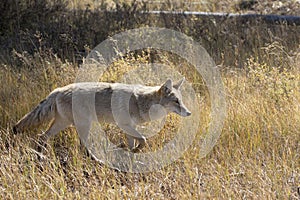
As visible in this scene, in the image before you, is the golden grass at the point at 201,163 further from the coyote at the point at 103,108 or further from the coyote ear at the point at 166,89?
the coyote ear at the point at 166,89

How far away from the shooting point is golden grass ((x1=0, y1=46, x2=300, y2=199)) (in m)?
4.16

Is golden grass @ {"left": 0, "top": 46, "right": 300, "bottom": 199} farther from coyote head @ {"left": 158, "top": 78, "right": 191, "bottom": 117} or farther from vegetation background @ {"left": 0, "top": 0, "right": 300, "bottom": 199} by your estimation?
coyote head @ {"left": 158, "top": 78, "right": 191, "bottom": 117}

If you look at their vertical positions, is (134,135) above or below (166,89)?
below

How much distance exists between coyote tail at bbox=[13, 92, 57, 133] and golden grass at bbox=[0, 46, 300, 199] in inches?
5.1

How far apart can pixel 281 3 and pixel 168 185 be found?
29.8ft

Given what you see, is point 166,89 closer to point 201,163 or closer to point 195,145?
point 195,145

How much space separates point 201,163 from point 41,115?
164 cm

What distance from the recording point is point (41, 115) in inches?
205

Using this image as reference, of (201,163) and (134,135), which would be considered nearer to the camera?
(201,163)

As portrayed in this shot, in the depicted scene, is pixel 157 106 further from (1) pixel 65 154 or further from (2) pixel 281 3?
(2) pixel 281 3

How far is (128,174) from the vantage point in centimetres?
467

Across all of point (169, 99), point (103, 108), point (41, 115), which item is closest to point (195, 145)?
point (169, 99)

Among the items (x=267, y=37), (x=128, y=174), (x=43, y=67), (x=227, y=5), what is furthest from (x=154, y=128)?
(x=227, y=5)

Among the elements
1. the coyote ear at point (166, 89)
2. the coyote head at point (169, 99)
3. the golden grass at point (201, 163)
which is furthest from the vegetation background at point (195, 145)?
the coyote ear at point (166, 89)
